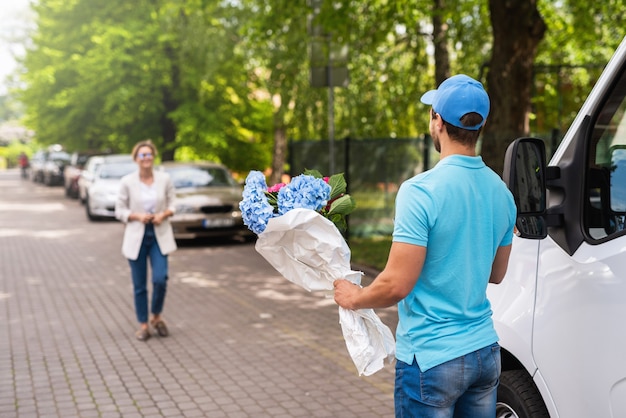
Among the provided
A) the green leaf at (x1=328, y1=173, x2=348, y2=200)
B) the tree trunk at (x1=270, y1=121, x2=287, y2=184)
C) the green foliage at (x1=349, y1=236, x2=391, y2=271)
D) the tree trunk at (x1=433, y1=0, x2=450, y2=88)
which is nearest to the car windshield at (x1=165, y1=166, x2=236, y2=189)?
the green foliage at (x1=349, y1=236, x2=391, y2=271)

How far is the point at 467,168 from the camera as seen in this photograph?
2930 mm

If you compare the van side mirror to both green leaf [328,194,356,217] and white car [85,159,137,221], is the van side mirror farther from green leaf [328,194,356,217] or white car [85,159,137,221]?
white car [85,159,137,221]

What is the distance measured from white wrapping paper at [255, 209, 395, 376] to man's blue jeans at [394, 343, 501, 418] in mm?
214

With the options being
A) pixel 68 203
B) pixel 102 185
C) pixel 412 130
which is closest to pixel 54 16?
pixel 68 203

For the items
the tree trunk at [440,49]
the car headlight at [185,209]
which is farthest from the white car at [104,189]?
the tree trunk at [440,49]

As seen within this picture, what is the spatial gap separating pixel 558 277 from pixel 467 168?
0.70 metres

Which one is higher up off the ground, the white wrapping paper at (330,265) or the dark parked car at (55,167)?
the white wrapping paper at (330,265)

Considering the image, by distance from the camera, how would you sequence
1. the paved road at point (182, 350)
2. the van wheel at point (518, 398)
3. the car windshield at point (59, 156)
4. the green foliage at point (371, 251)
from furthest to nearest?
1. the car windshield at point (59, 156)
2. the green foliage at point (371, 251)
3. the paved road at point (182, 350)
4. the van wheel at point (518, 398)

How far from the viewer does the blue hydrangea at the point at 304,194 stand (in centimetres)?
321

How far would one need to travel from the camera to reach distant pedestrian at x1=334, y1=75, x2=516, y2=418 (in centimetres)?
282

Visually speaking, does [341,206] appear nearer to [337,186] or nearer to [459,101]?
[337,186]

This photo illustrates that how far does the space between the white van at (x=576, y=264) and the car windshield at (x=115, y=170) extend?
22465mm

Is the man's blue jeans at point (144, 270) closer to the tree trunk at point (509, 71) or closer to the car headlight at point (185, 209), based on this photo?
the tree trunk at point (509, 71)

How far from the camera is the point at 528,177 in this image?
3.20 m
